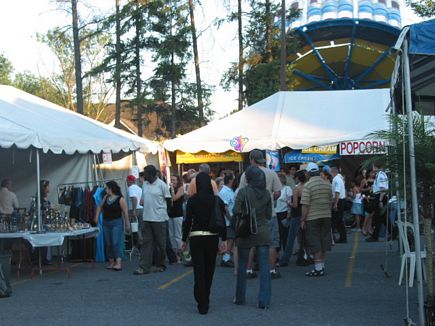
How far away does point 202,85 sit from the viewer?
2872 cm

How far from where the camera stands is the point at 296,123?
57.9 feet

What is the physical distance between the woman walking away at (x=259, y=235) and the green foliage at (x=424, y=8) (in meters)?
15.3

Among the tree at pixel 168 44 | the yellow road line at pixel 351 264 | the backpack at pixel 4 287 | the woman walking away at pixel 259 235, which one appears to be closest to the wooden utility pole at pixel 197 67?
the tree at pixel 168 44

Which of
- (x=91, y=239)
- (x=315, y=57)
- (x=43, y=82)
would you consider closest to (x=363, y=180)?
(x=91, y=239)

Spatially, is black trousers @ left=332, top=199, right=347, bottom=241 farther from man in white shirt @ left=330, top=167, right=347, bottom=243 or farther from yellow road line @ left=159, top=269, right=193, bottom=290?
yellow road line @ left=159, top=269, right=193, bottom=290

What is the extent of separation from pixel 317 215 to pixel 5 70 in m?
51.9

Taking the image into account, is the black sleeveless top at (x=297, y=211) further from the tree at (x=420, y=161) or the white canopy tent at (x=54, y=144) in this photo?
the white canopy tent at (x=54, y=144)

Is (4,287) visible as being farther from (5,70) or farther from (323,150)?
(5,70)

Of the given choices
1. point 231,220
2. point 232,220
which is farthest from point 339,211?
point 232,220

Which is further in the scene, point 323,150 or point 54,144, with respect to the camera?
point 323,150

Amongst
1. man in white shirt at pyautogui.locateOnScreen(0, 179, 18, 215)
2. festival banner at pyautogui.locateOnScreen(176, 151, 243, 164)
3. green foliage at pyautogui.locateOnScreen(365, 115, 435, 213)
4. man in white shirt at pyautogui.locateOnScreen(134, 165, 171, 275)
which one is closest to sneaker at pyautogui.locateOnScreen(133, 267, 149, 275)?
man in white shirt at pyautogui.locateOnScreen(134, 165, 171, 275)

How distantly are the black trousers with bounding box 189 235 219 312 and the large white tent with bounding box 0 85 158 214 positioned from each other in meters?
4.57

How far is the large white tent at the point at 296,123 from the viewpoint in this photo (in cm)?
1686

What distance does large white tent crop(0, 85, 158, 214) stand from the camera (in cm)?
1166
